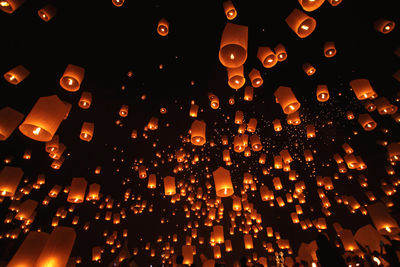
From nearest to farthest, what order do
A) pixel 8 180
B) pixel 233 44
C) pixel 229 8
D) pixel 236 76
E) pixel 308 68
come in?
pixel 233 44, pixel 236 76, pixel 229 8, pixel 8 180, pixel 308 68

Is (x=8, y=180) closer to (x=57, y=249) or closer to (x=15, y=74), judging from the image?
(x=15, y=74)

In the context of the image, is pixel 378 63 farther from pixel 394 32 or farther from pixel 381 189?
pixel 381 189

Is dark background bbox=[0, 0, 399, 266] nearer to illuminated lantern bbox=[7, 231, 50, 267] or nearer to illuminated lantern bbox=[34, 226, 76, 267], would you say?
A: illuminated lantern bbox=[7, 231, 50, 267]

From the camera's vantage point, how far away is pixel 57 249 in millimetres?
2170

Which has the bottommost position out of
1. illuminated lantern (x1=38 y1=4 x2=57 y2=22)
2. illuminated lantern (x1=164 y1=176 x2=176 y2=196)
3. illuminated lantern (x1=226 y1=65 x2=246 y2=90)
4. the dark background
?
illuminated lantern (x1=164 y1=176 x2=176 y2=196)

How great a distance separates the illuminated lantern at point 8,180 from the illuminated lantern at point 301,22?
4.80 meters

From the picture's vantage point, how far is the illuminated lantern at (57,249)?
211 cm

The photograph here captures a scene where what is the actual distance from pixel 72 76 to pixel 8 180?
7.58ft

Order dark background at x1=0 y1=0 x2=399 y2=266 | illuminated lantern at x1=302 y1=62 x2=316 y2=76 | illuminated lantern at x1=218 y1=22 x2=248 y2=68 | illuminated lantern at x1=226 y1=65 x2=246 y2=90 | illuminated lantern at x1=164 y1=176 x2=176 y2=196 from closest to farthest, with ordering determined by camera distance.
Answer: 1. illuminated lantern at x1=218 y1=22 x2=248 y2=68
2. illuminated lantern at x1=226 y1=65 x2=246 y2=90
3. illuminated lantern at x1=302 y1=62 x2=316 y2=76
4. illuminated lantern at x1=164 y1=176 x2=176 y2=196
5. dark background at x1=0 y1=0 x2=399 y2=266

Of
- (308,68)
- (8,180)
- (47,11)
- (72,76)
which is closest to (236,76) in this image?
(72,76)

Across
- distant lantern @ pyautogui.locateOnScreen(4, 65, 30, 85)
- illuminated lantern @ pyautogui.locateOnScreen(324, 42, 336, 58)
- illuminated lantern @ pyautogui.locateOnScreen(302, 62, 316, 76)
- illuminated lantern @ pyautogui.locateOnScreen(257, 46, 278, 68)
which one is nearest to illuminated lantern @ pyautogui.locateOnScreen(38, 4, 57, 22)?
distant lantern @ pyautogui.locateOnScreen(4, 65, 30, 85)

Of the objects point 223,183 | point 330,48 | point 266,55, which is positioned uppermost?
point 330,48

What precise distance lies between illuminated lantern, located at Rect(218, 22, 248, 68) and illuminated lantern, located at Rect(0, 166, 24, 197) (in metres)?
4.01

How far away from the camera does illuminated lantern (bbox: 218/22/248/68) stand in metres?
1.98
